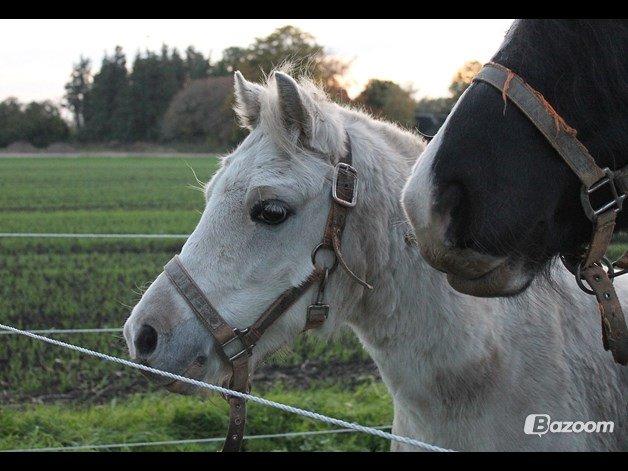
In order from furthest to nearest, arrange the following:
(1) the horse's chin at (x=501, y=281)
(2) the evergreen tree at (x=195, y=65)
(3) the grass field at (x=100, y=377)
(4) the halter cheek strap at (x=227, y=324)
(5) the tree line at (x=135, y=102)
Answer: (2) the evergreen tree at (x=195, y=65) < (5) the tree line at (x=135, y=102) < (3) the grass field at (x=100, y=377) < (4) the halter cheek strap at (x=227, y=324) < (1) the horse's chin at (x=501, y=281)

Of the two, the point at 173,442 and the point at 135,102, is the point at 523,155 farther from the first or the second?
the point at 135,102

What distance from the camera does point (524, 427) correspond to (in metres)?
2.53

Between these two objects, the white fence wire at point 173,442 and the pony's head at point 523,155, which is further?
the white fence wire at point 173,442

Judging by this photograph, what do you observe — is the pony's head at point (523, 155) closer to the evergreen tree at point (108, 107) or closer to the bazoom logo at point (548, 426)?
the bazoom logo at point (548, 426)

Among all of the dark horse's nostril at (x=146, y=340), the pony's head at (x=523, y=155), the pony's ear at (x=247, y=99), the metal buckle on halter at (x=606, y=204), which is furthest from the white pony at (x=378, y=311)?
the metal buckle on halter at (x=606, y=204)

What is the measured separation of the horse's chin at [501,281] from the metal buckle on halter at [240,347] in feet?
3.14

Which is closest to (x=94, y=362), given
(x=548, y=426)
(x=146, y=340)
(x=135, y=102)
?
(x=146, y=340)

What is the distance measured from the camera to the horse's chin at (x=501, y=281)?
194cm

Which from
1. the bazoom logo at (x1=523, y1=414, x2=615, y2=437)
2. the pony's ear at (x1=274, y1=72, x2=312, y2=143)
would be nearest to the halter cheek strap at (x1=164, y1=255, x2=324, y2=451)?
the pony's ear at (x1=274, y1=72, x2=312, y2=143)

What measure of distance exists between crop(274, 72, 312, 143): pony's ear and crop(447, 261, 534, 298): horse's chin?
956 millimetres

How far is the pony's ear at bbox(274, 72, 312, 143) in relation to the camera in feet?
8.37

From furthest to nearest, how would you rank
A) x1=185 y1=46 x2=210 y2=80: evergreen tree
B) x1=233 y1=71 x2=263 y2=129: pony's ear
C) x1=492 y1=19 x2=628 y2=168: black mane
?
x1=185 y1=46 x2=210 y2=80: evergreen tree
x1=233 y1=71 x2=263 y2=129: pony's ear
x1=492 y1=19 x2=628 y2=168: black mane

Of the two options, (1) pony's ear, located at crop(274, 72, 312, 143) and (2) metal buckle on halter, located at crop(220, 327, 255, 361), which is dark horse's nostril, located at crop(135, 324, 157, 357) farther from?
(1) pony's ear, located at crop(274, 72, 312, 143)
